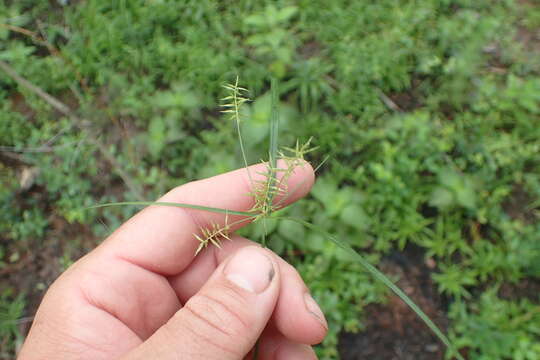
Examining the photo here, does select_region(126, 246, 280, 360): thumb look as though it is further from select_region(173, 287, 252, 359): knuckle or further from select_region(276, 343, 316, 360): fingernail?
select_region(276, 343, 316, 360): fingernail

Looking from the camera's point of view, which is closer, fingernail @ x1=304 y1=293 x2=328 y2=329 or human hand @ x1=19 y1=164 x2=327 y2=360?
human hand @ x1=19 y1=164 x2=327 y2=360

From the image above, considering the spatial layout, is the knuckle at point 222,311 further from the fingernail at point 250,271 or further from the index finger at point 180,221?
the index finger at point 180,221

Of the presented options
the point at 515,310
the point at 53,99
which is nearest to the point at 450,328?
the point at 515,310

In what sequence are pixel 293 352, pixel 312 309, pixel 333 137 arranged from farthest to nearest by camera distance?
pixel 333 137 → pixel 293 352 → pixel 312 309

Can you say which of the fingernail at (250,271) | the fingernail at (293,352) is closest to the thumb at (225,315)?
the fingernail at (250,271)

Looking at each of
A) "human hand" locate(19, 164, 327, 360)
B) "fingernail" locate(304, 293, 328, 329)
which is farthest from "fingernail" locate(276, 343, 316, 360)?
"fingernail" locate(304, 293, 328, 329)

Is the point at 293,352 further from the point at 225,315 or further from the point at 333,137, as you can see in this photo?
the point at 333,137

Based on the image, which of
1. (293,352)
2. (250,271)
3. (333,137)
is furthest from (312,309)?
(333,137)
